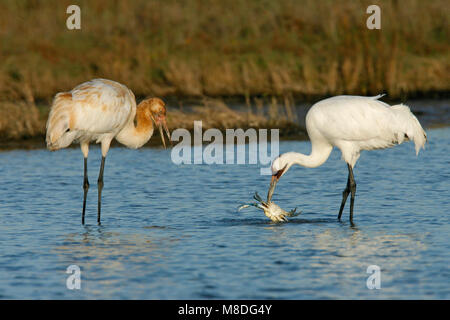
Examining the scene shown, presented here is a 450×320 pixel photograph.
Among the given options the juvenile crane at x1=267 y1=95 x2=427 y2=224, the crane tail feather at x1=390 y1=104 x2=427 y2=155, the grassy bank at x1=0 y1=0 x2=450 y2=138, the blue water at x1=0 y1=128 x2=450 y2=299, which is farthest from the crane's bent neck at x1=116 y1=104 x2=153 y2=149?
the grassy bank at x1=0 y1=0 x2=450 y2=138

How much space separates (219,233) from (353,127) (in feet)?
6.23

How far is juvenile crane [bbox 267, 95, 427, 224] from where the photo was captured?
9797 millimetres

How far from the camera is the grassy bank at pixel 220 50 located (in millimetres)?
18625

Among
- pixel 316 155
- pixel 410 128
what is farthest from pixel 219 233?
pixel 410 128

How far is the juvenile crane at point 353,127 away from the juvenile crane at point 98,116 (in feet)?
6.21

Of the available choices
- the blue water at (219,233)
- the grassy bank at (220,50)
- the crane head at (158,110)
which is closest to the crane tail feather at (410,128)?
the blue water at (219,233)

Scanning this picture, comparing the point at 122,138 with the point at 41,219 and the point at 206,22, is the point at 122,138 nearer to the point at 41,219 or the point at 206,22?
the point at 41,219

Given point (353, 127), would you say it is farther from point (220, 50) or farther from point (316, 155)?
point (220, 50)

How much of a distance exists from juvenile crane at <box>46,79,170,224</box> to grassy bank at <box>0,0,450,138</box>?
489 cm

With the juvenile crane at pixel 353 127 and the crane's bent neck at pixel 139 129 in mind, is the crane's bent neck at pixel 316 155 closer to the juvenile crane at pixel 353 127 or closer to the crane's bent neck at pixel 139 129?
the juvenile crane at pixel 353 127

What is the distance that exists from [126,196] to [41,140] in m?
4.51

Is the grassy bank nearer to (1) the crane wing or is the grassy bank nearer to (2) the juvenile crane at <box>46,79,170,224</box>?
(2) the juvenile crane at <box>46,79,170,224</box>

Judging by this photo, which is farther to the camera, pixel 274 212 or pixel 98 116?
pixel 98 116

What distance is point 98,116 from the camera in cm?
1003
